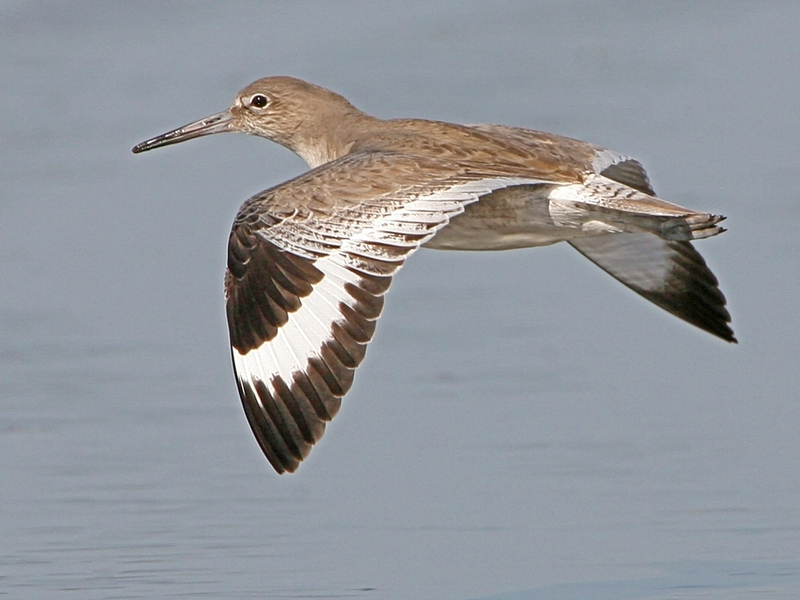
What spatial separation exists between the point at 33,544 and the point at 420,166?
2.06 metres

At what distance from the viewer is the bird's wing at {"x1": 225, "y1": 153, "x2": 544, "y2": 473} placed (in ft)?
19.1

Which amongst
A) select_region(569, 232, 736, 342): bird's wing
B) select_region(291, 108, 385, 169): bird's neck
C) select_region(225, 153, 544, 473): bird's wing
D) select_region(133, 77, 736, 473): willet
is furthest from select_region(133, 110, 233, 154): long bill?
select_region(225, 153, 544, 473): bird's wing

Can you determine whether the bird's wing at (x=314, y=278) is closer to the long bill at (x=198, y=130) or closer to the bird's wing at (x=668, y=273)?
the bird's wing at (x=668, y=273)

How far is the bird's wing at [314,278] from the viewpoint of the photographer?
5.82 metres

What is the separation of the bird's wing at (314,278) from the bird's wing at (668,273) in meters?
1.78

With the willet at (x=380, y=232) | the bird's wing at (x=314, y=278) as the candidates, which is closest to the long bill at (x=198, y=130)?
the willet at (x=380, y=232)

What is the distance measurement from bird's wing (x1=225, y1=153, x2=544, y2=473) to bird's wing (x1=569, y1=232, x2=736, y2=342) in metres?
1.78

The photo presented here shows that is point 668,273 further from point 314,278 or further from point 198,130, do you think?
point 314,278

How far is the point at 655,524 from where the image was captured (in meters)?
6.71

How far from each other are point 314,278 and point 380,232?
0.97ft

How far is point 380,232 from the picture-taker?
6133 mm

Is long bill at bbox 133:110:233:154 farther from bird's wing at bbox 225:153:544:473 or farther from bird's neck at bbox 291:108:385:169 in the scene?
bird's wing at bbox 225:153:544:473

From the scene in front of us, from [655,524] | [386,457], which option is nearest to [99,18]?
[386,457]

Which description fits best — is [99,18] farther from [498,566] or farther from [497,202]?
[498,566]
